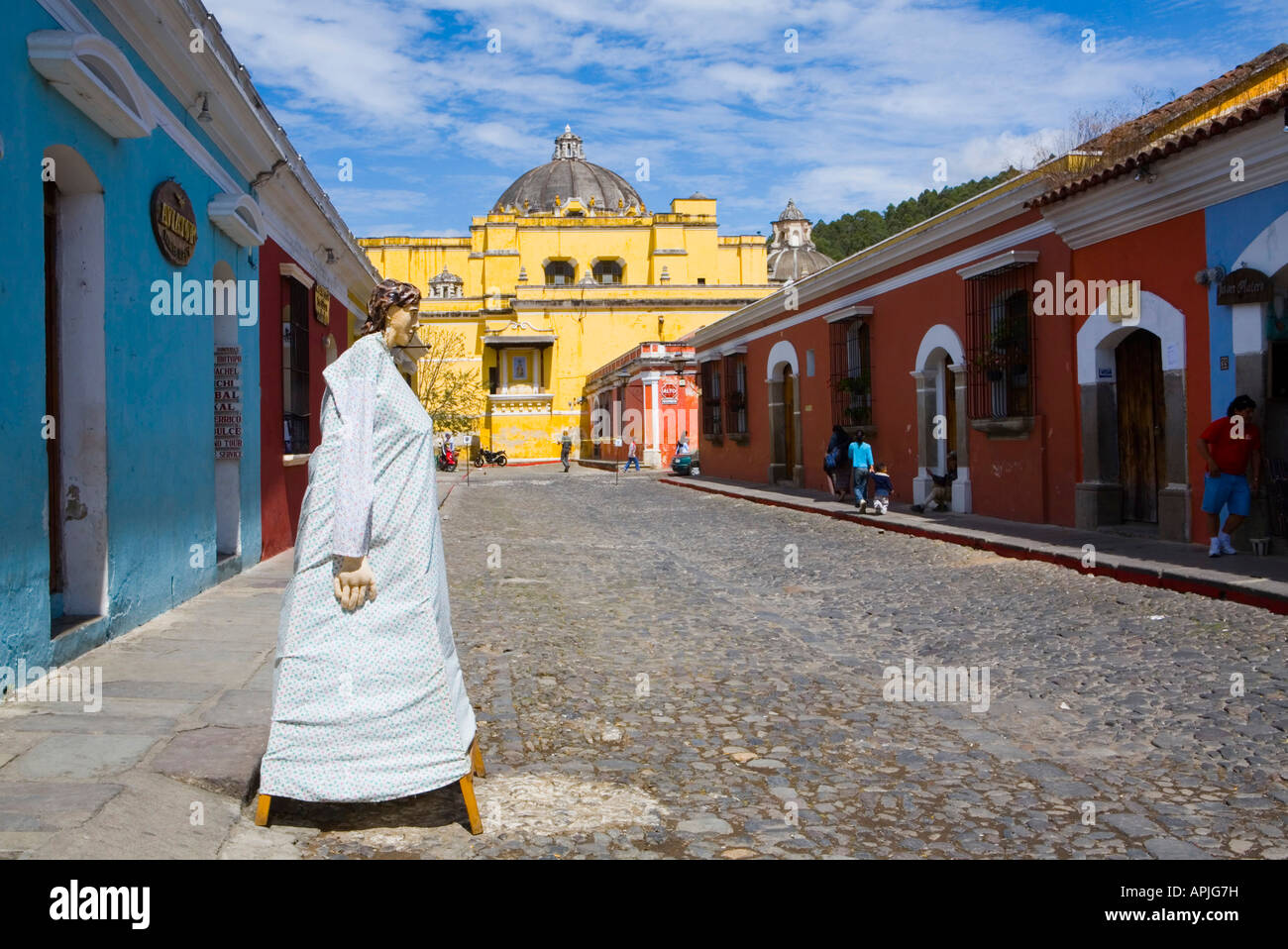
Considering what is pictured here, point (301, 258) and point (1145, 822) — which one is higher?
point (301, 258)

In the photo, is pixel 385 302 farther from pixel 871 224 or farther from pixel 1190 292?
pixel 871 224

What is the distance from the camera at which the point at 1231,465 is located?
8508 mm

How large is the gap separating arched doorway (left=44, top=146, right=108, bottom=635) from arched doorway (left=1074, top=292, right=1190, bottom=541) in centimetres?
857

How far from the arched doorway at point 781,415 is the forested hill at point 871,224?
3863cm

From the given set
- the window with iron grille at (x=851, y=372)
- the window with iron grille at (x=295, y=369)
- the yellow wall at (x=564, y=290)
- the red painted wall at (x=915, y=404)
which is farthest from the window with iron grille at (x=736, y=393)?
the yellow wall at (x=564, y=290)

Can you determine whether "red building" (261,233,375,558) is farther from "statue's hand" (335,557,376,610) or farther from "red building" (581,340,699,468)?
"red building" (581,340,699,468)

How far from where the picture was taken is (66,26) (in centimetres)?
503

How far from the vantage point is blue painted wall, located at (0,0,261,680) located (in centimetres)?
446

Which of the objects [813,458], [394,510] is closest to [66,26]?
[394,510]

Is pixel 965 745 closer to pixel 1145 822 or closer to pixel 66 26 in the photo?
pixel 1145 822

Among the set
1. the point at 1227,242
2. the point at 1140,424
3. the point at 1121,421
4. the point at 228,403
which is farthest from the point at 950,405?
the point at 228,403

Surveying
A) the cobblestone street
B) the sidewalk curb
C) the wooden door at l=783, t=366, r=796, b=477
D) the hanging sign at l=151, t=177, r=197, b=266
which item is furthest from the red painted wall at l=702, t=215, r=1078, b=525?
the hanging sign at l=151, t=177, r=197, b=266

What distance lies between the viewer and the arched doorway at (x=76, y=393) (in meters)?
5.43
